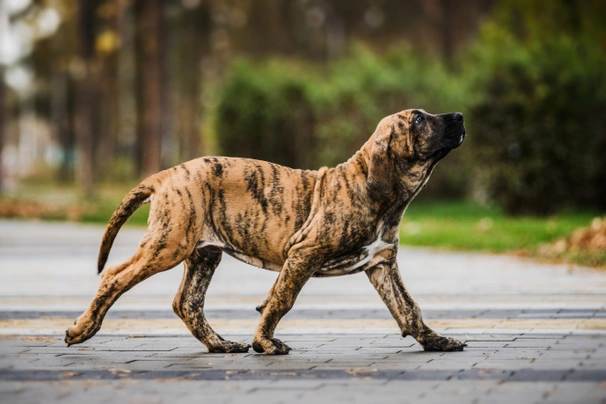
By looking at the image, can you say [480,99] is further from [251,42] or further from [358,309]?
[251,42]

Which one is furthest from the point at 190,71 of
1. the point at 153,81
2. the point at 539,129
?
the point at 539,129

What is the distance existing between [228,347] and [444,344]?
1376mm

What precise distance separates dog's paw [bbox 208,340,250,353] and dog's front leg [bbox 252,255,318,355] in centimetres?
24

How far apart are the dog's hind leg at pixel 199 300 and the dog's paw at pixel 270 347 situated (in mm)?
241

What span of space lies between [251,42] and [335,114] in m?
29.8

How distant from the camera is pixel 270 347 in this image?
7.17 meters

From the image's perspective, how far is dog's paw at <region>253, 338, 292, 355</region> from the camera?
7164 millimetres

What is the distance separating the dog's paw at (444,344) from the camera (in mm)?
7250

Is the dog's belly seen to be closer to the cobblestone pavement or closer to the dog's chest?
the dog's chest

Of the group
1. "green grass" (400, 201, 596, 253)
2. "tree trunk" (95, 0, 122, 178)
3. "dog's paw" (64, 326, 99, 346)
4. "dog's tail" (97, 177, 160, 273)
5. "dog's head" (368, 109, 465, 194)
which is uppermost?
"tree trunk" (95, 0, 122, 178)

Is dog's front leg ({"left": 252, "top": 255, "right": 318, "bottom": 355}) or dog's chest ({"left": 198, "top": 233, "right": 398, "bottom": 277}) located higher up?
dog's chest ({"left": 198, "top": 233, "right": 398, "bottom": 277})

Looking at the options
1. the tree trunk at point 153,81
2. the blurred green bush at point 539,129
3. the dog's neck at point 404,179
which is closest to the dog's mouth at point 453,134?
the dog's neck at point 404,179

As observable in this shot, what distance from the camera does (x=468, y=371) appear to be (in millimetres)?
6379

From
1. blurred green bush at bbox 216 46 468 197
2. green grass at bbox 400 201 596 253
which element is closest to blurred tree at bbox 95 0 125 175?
blurred green bush at bbox 216 46 468 197
